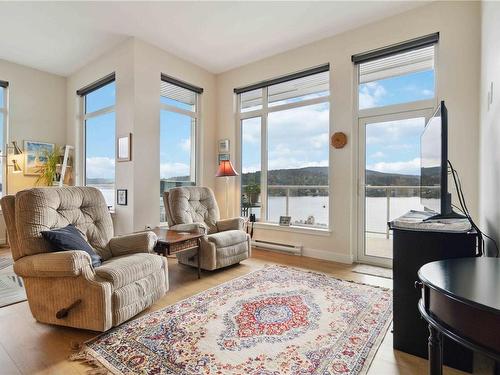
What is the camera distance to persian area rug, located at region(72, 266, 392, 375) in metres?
1.62

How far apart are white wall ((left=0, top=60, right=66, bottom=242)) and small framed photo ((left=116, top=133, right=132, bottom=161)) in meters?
2.15

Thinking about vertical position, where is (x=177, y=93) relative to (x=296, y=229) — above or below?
above

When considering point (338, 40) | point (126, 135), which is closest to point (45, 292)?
point (126, 135)

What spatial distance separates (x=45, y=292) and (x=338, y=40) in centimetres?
425

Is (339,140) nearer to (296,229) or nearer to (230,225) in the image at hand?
(296,229)

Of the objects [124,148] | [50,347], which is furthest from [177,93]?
[50,347]

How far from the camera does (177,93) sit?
4.71m

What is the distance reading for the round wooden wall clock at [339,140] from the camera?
12.4 ft

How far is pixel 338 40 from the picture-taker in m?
3.83

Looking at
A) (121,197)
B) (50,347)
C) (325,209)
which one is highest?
(121,197)

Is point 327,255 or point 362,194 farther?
point 327,255

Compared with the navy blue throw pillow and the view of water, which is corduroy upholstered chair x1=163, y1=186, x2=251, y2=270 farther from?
the navy blue throw pillow

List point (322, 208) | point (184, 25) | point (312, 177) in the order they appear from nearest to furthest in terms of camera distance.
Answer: point (184, 25), point (322, 208), point (312, 177)

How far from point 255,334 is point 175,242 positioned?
47.0 inches
